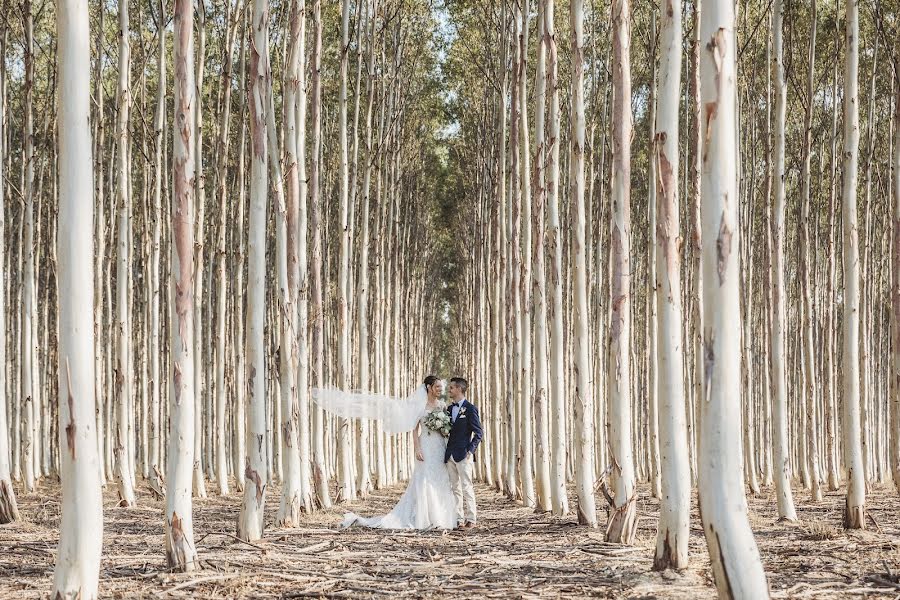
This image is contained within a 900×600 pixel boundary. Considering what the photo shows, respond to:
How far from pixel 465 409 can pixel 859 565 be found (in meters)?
4.86

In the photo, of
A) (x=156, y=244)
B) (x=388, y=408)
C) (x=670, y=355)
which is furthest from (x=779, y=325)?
(x=156, y=244)

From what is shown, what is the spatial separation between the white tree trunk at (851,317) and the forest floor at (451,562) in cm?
36

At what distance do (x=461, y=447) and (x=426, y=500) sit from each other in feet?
2.18

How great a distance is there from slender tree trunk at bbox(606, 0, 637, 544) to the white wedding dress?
3.07 m

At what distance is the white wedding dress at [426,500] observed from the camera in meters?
10.5

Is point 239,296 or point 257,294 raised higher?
point 239,296

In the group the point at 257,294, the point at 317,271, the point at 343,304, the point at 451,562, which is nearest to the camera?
the point at 451,562

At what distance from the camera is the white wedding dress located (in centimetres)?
1051

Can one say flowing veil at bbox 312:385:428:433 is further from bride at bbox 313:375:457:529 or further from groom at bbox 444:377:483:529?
groom at bbox 444:377:483:529

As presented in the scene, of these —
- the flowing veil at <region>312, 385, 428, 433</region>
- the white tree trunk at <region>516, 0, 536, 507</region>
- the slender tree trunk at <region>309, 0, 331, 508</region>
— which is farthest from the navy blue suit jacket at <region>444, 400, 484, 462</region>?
the slender tree trunk at <region>309, 0, 331, 508</region>

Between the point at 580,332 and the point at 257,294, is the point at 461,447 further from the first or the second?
the point at 257,294

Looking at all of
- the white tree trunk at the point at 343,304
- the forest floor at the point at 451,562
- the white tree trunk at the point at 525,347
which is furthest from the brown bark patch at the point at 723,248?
the white tree trunk at the point at 343,304

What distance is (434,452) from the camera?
10867mm

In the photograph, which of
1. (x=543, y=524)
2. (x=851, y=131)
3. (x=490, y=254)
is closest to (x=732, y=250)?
(x=851, y=131)
